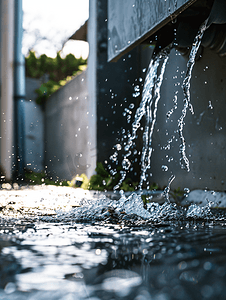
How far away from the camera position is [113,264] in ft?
3.46

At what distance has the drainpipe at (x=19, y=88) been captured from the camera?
27.8ft

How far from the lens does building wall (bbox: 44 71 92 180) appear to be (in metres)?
6.76

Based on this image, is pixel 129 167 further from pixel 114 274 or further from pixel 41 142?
pixel 114 274

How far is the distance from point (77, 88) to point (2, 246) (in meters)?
6.21

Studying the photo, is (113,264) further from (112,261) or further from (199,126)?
(199,126)

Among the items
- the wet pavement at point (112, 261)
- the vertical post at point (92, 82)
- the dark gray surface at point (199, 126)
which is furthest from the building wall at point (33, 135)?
the wet pavement at point (112, 261)

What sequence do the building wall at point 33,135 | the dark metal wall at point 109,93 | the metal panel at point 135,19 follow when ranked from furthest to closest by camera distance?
the building wall at point 33,135
the dark metal wall at point 109,93
the metal panel at point 135,19

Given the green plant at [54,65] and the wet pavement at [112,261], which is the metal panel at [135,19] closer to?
the wet pavement at [112,261]

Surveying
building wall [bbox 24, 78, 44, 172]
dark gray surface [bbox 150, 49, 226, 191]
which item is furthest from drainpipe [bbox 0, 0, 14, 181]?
dark gray surface [bbox 150, 49, 226, 191]

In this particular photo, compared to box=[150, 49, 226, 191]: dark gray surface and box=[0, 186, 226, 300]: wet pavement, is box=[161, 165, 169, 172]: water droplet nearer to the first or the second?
box=[150, 49, 226, 191]: dark gray surface

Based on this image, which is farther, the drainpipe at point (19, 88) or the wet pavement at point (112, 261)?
the drainpipe at point (19, 88)

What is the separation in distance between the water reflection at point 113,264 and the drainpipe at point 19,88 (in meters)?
7.02

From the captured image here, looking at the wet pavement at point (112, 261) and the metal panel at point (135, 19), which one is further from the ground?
the metal panel at point (135, 19)

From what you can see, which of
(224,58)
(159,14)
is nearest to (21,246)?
(159,14)
